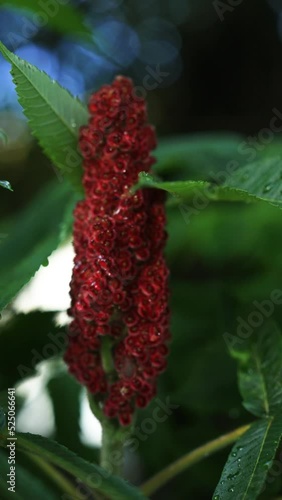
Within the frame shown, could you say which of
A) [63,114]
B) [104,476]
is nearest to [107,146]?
[63,114]

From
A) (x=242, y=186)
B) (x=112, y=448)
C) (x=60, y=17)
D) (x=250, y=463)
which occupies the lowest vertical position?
(x=250, y=463)

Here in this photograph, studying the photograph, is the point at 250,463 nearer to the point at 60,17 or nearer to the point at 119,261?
the point at 119,261

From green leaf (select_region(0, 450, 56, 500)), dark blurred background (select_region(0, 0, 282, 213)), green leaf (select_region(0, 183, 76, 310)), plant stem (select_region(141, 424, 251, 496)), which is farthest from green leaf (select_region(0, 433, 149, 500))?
dark blurred background (select_region(0, 0, 282, 213))

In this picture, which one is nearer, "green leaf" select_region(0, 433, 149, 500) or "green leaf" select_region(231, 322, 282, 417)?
"green leaf" select_region(0, 433, 149, 500)

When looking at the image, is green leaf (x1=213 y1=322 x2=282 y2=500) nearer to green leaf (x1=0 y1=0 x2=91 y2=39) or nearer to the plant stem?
the plant stem

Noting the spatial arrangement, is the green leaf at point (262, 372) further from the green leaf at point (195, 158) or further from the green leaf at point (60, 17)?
the green leaf at point (60, 17)

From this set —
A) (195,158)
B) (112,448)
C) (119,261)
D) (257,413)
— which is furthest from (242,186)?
(195,158)

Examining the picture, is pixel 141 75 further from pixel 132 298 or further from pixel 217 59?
pixel 132 298
